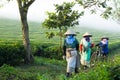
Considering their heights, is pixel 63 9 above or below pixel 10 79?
above

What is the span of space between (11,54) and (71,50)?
8.53 m

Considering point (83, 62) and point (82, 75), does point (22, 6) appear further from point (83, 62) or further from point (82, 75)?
point (82, 75)

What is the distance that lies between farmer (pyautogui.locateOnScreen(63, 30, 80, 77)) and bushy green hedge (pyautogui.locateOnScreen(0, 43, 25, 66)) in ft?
23.8

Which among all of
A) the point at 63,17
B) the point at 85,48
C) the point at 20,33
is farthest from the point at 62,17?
the point at 20,33

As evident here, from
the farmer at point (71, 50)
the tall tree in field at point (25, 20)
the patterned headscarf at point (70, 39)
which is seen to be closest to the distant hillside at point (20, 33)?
the tall tree in field at point (25, 20)

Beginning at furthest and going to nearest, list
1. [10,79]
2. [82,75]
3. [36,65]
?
[36,65] → [10,79] → [82,75]

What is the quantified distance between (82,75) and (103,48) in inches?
552

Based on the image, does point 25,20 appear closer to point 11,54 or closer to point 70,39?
point 11,54

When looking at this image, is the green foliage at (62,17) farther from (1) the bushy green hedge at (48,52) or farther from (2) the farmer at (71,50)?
(2) the farmer at (71,50)

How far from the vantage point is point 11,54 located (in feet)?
84.4

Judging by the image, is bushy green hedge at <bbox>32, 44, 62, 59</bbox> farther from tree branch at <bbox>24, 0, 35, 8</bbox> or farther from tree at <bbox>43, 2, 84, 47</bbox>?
tree branch at <bbox>24, 0, 35, 8</bbox>

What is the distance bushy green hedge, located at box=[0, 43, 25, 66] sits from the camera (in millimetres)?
25000

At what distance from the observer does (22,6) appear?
26.6 m

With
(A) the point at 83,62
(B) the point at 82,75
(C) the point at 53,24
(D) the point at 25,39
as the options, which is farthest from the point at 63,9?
(B) the point at 82,75
